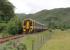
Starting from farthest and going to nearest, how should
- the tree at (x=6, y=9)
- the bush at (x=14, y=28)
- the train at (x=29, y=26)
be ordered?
the tree at (x=6, y=9) → the train at (x=29, y=26) → the bush at (x=14, y=28)

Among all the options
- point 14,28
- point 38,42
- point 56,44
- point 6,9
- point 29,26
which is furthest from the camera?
point 6,9

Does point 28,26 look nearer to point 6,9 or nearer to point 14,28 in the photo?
point 14,28

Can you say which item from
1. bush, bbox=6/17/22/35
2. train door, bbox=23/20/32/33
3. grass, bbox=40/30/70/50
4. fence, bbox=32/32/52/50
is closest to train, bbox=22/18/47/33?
train door, bbox=23/20/32/33

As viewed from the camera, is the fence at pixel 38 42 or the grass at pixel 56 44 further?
the grass at pixel 56 44

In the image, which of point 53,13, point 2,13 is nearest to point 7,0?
point 2,13

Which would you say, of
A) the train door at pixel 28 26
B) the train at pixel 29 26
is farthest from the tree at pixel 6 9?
the train door at pixel 28 26

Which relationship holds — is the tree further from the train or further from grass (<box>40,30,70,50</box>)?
grass (<box>40,30,70,50</box>)

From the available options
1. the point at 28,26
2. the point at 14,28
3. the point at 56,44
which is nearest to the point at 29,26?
the point at 28,26

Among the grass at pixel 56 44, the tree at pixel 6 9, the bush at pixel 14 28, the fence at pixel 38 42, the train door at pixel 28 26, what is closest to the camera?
the fence at pixel 38 42

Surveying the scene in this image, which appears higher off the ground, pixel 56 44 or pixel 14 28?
pixel 14 28

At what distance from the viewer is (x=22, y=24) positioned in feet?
116

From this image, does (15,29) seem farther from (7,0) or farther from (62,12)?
(62,12)

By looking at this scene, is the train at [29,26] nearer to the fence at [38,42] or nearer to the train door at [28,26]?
the train door at [28,26]

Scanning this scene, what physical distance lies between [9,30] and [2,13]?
16.2 metres
